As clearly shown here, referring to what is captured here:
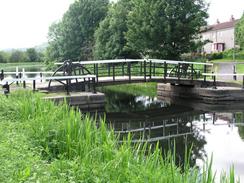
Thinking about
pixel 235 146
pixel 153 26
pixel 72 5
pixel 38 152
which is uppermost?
pixel 72 5

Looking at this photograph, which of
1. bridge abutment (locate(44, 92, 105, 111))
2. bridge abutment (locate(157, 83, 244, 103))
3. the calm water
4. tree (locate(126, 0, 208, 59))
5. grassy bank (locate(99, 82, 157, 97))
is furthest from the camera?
tree (locate(126, 0, 208, 59))

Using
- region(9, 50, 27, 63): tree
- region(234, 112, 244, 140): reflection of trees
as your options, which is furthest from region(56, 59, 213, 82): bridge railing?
region(9, 50, 27, 63): tree

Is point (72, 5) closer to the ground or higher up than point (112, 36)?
higher up

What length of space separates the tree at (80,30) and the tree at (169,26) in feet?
72.4

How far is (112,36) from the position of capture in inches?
1645

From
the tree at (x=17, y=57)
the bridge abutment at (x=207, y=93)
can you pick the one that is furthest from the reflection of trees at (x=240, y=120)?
the tree at (x=17, y=57)

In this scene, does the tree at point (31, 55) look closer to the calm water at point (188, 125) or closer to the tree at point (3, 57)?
the tree at point (3, 57)

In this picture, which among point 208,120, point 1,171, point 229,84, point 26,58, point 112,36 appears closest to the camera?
point 1,171

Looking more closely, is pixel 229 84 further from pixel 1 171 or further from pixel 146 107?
pixel 1 171

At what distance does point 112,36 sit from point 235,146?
103 feet

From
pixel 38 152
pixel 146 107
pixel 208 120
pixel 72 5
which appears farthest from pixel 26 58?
pixel 38 152

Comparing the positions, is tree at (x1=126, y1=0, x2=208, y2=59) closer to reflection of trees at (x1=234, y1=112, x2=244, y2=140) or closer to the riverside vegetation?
reflection of trees at (x1=234, y1=112, x2=244, y2=140)

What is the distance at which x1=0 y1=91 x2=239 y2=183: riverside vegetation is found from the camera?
15.4 ft

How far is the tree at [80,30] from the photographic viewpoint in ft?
175
